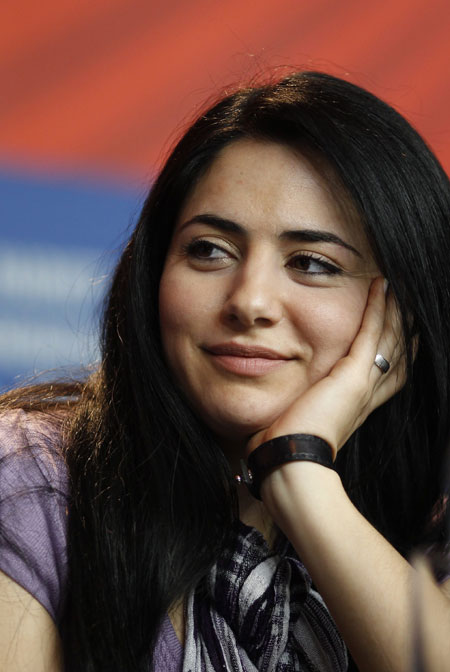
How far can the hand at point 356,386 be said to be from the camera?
5.20 feet

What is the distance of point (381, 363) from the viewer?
1.72m

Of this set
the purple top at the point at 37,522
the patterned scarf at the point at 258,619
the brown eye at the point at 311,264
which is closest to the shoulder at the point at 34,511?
the purple top at the point at 37,522

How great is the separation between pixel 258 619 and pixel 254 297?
53 cm

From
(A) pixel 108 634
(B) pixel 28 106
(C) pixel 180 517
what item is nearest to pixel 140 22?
(B) pixel 28 106

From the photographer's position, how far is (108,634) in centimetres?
151

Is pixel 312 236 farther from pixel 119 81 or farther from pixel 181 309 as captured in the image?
pixel 119 81

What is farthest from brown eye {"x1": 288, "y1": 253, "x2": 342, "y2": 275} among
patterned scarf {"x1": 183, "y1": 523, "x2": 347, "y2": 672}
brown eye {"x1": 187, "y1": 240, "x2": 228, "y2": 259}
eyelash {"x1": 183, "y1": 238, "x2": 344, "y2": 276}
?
patterned scarf {"x1": 183, "y1": 523, "x2": 347, "y2": 672}

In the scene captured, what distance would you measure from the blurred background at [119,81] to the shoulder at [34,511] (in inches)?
39.4

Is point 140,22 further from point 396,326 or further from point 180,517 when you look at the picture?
point 180,517

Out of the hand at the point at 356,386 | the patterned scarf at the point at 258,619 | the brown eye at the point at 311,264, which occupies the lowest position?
the patterned scarf at the point at 258,619

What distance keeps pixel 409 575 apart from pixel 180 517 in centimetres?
40

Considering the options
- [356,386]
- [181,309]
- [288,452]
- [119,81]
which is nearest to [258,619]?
[288,452]

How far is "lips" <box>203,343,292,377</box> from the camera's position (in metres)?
1.62

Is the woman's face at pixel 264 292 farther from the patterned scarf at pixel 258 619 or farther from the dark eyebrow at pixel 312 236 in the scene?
the patterned scarf at pixel 258 619
